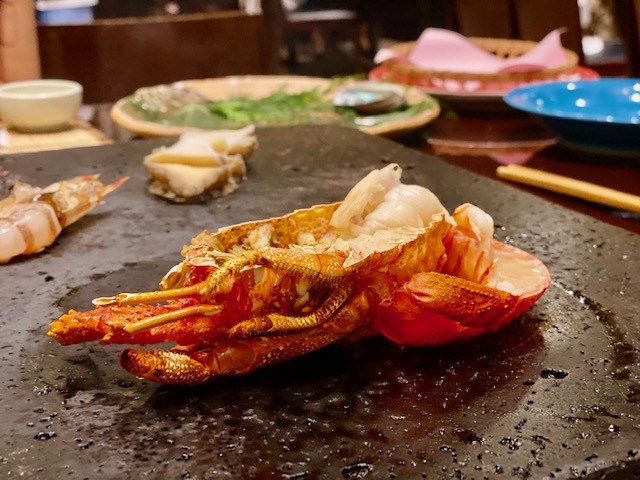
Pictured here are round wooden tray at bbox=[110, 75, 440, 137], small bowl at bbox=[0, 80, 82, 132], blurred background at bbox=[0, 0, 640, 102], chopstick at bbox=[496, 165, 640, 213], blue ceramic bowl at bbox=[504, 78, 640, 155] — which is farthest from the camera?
blurred background at bbox=[0, 0, 640, 102]

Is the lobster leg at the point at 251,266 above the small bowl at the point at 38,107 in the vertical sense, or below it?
below

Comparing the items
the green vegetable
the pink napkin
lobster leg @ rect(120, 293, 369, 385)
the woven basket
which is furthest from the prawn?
the pink napkin

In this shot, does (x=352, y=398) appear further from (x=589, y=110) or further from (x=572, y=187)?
(x=589, y=110)

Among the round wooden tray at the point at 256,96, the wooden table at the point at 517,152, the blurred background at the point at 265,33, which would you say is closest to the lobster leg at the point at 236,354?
the wooden table at the point at 517,152

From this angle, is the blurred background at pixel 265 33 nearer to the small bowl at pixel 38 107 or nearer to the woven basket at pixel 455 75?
the small bowl at pixel 38 107

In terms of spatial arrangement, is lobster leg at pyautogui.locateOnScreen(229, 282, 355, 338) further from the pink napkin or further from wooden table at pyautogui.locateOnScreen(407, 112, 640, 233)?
the pink napkin

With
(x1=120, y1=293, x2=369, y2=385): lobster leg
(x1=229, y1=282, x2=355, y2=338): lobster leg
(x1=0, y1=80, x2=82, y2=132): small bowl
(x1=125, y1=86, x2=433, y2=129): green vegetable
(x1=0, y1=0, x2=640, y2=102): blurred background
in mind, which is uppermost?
(x1=0, y1=0, x2=640, y2=102): blurred background
